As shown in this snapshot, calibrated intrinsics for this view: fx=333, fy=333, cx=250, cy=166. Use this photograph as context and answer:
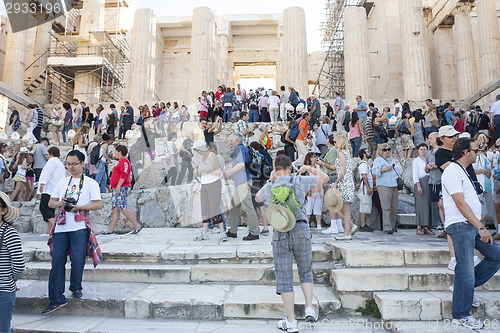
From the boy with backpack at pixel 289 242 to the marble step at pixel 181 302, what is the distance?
11.9 inches

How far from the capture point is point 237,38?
26.1m

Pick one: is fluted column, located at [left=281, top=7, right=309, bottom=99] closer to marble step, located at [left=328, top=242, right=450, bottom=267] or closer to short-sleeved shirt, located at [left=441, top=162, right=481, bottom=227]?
marble step, located at [left=328, top=242, right=450, bottom=267]

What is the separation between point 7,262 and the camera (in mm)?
2441

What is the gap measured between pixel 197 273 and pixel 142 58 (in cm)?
1735

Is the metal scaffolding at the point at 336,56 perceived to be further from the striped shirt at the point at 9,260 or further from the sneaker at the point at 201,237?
the striped shirt at the point at 9,260

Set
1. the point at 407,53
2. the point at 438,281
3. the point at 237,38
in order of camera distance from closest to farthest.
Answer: the point at 438,281 → the point at 407,53 → the point at 237,38

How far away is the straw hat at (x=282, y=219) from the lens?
2.75 m

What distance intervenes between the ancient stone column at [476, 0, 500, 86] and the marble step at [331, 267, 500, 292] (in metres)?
16.0

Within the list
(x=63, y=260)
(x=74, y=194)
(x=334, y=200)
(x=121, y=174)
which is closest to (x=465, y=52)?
(x=334, y=200)

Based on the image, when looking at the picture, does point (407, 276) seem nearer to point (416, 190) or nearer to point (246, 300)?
point (246, 300)

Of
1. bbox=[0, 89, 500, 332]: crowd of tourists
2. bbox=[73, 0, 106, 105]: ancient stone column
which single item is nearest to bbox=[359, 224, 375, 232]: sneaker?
bbox=[0, 89, 500, 332]: crowd of tourists

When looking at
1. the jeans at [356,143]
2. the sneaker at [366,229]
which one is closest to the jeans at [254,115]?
the jeans at [356,143]

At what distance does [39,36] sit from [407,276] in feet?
78.4

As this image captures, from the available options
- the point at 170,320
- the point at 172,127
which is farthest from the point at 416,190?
the point at 172,127
